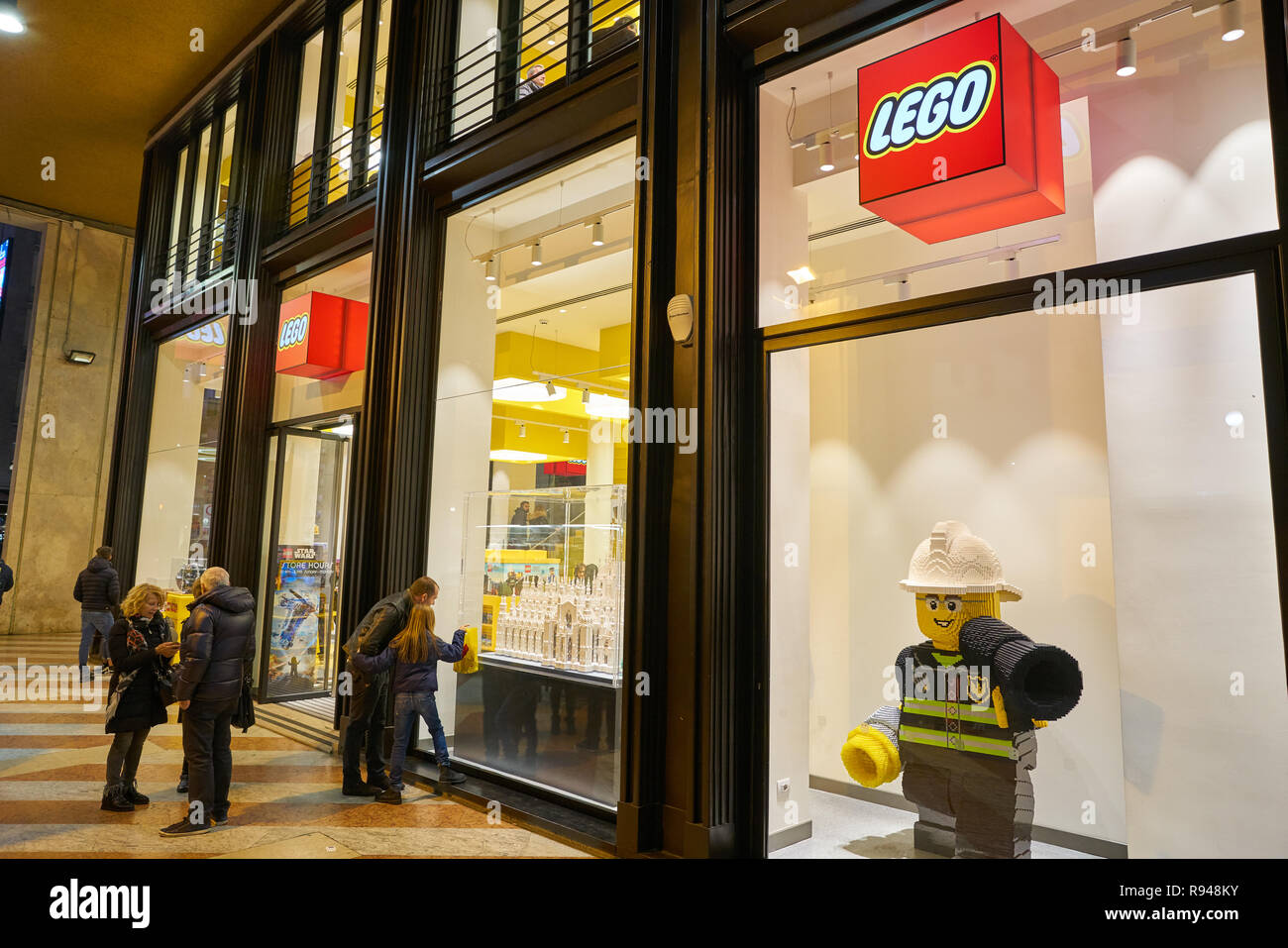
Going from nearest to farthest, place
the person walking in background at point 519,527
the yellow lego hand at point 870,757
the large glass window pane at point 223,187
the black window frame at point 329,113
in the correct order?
the yellow lego hand at point 870,757 < the person walking in background at point 519,527 < the black window frame at point 329,113 < the large glass window pane at point 223,187

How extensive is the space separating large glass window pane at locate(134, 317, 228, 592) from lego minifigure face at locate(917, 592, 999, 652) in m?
7.74

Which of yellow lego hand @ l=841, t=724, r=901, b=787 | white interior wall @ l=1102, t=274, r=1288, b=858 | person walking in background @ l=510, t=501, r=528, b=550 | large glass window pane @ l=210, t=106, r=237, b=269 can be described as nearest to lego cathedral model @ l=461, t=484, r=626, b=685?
person walking in background @ l=510, t=501, r=528, b=550

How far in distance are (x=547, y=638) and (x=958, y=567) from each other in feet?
8.48

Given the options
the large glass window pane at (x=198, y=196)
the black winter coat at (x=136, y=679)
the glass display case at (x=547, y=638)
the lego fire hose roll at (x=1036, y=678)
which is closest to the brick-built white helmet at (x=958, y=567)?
the lego fire hose roll at (x=1036, y=678)

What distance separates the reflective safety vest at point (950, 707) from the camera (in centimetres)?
334

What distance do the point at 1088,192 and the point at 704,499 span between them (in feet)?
7.21

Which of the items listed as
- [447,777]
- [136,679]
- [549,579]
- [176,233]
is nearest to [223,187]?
[176,233]

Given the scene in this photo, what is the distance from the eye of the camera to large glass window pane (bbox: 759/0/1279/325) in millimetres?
3088

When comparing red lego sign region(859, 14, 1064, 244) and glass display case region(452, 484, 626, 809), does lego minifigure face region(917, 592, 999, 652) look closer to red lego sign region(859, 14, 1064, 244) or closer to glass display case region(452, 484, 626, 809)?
red lego sign region(859, 14, 1064, 244)

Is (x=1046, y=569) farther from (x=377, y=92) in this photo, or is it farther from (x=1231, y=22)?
(x=377, y=92)

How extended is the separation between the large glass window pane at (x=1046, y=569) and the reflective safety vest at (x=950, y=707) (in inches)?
0.4

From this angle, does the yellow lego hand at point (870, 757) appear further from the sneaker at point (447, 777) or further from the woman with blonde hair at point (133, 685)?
the woman with blonde hair at point (133, 685)

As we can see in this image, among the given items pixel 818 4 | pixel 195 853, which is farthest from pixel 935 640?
pixel 195 853

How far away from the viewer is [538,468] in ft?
17.9
